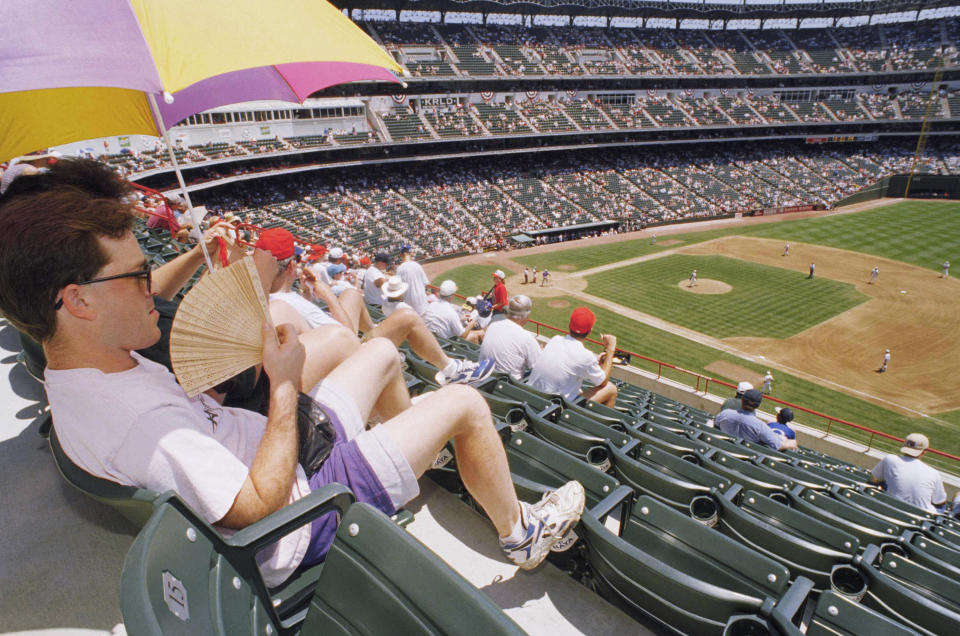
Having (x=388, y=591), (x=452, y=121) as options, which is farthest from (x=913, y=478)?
(x=452, y=121)

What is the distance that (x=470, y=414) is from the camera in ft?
8.09

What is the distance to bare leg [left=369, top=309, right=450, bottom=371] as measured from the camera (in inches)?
179

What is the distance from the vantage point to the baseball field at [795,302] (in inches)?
709

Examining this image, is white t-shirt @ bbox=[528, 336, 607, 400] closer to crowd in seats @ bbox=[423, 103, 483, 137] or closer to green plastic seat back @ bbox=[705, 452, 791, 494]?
green plastic seat back @ bbox=[705, 452, 791, 494]

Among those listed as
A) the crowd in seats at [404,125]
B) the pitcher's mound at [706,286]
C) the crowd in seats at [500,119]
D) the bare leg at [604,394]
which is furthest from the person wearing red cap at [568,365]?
the crowd in seats at [500,119]

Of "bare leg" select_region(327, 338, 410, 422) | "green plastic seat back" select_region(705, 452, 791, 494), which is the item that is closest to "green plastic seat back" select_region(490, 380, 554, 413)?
"green plastic seat back" select_region(705, 452, 791, 494)

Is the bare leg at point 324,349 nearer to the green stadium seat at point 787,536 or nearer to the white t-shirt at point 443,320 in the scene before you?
the green stadium seat at point 787,536

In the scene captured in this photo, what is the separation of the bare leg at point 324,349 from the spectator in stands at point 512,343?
2717 millimetres

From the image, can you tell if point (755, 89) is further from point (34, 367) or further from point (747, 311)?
point (34, 367)

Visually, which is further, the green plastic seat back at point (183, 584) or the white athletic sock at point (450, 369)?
the white athletic sock at point (450, 369)

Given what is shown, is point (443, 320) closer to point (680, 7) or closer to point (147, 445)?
point (147, 445)

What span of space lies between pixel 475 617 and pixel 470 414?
1255 mm

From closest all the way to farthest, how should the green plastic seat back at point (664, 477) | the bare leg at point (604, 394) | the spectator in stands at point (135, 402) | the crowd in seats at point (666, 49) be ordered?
the spectator in stands at point (135, 402) < the green plastic seat back at point (664, 477) < the bare leg at point (604, 394) < the crowd in seats at point (666, 49)

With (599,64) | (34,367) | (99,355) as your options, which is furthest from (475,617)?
(599,64)
